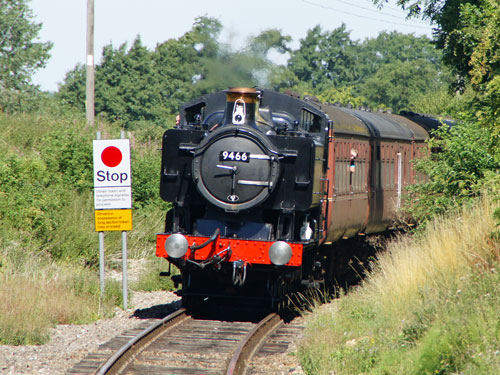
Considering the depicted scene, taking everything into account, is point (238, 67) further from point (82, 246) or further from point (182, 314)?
point (182, 314)

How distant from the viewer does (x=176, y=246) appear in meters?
11.0

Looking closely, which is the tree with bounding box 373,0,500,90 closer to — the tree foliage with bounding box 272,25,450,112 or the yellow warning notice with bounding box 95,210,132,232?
the yellow warning notice with bounding box 95,210,132,232

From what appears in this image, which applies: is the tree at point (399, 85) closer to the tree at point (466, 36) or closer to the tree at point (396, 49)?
the tree at point (396, 49)

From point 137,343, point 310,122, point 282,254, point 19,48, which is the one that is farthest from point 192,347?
point 19,48

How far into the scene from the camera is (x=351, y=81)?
260 feet

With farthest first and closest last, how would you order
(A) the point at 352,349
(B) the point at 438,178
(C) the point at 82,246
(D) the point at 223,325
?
(C) the point at 82,246 < (B) the point at 438,178 < (D) the point at 223,325 < (A) the point at 352,349

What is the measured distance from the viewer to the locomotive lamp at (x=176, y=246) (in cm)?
1103

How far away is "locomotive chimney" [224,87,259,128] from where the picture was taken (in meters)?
11.1

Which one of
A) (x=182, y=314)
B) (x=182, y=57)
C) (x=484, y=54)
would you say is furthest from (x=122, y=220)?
(x=182, y=57)

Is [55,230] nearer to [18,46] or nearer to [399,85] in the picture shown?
[18,46]

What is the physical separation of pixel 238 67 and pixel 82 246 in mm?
6705

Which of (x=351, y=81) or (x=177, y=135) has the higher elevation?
(x=351, y=81)

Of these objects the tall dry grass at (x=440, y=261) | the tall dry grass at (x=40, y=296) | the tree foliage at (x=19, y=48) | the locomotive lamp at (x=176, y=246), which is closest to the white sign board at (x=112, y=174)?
the tall dry grass at (x=40, y=296)

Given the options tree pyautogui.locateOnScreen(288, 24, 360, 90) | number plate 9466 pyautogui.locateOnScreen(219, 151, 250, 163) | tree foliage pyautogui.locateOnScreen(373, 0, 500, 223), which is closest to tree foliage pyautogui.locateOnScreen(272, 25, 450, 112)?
tree pyautogui.locateOnScreen(288, 24, 360, 90)
